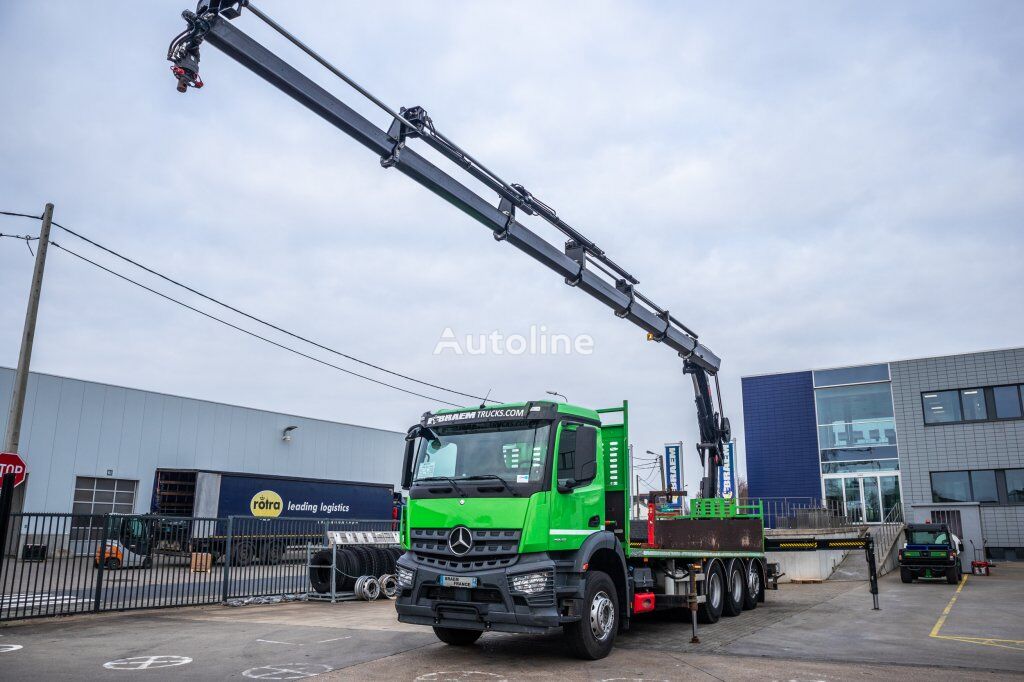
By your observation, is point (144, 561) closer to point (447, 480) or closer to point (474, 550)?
point (447, 480)

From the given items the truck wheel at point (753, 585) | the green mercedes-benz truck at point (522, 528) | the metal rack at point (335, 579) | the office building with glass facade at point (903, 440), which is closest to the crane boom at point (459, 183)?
the truck wheel at point (753, 585)

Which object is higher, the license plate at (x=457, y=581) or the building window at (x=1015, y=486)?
the building window at (x=1015, y=486)

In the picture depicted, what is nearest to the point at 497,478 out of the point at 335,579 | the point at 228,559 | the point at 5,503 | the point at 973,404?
the point at 5,503

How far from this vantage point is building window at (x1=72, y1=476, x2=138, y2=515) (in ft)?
96.2

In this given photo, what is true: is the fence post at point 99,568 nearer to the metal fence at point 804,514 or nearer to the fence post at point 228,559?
the fence post at point 228,559

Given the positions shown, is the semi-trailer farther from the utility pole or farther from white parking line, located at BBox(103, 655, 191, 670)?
white parking line, located at BBox(103, 655, 191, 670)

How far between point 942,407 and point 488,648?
96.1ft

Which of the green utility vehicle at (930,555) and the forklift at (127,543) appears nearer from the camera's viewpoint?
the forklift at (127,543)

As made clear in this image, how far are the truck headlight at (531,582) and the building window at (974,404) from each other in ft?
98.7

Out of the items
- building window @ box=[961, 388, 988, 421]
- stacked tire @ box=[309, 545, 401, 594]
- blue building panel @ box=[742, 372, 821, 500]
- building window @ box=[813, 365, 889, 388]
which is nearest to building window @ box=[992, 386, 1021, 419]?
building window @ box=[961, 388, 988, 421]

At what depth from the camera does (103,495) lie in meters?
30.1

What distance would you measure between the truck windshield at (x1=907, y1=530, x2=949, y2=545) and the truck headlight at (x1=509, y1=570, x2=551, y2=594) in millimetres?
19548

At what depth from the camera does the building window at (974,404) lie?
31.5 metres

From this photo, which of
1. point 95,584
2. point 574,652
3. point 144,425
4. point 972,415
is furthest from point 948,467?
point 144,425
